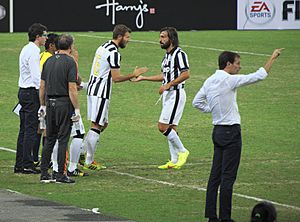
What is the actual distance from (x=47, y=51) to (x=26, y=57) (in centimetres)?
42

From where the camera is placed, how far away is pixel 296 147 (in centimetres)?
2012

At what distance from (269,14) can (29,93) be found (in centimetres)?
2638

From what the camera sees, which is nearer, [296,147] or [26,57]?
[26,57]

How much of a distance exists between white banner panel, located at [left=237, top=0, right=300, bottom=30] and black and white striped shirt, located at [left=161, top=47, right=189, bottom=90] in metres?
24.9

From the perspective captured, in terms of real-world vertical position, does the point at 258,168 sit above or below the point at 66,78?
below

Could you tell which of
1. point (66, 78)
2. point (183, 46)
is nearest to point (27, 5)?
point (183, 46)

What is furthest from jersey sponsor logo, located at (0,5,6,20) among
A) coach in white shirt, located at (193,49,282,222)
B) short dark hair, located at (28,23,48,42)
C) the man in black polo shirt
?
coach in white shirt, located at (193,49,282,222)

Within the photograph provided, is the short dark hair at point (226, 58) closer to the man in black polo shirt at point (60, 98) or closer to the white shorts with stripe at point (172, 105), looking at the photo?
the man in black polo shirt at point (60, 98)

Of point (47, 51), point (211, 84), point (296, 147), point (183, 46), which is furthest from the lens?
point (183, 46)

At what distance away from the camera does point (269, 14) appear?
140 feet

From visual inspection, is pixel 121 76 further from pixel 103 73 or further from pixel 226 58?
pixel 226 58

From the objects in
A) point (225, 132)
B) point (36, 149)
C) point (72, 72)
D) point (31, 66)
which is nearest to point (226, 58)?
point (225, 132)

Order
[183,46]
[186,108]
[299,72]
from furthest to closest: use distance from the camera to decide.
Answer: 1. [183,46]
2. [299,72]
3. [186,108]

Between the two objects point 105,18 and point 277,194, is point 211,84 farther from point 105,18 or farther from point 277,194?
point 105,18
